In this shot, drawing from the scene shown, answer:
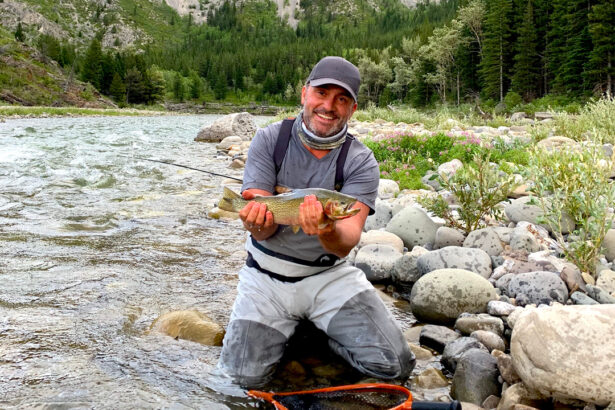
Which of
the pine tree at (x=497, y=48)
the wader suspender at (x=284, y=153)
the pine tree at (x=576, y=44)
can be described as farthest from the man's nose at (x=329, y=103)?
the pine tree at (x=497, y=48)

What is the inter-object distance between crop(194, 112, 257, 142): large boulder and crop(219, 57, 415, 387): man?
22310mm

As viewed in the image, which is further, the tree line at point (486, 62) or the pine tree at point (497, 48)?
the pine tree at point (497, 48)

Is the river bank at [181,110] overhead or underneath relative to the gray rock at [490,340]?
overhead

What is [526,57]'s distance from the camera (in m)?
52.8

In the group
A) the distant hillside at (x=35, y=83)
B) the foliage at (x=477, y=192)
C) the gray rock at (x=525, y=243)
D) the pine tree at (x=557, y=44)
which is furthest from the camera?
the distant hillside at (x=35, y=83)

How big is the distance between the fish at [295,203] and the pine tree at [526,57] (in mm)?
56557

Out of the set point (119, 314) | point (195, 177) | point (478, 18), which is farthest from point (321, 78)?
point (478, 18)

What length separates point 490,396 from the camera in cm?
356

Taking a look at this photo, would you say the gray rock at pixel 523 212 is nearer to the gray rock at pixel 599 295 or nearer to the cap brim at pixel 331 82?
the gray rock at pixel 599 295

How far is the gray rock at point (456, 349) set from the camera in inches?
159

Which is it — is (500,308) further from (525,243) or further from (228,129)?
(228,129)

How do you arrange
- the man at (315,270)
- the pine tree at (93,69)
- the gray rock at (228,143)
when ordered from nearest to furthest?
the man at (315,270) → the gray rock at (228,143) → the pine tree at (93,69)

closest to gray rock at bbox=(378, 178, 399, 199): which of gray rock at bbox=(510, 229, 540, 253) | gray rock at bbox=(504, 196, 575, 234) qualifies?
gray rock at bbox=(504, 196, 575, 234)

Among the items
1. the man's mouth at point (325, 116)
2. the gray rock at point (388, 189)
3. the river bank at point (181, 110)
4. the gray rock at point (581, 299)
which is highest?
the river bank at point (181, 110)
